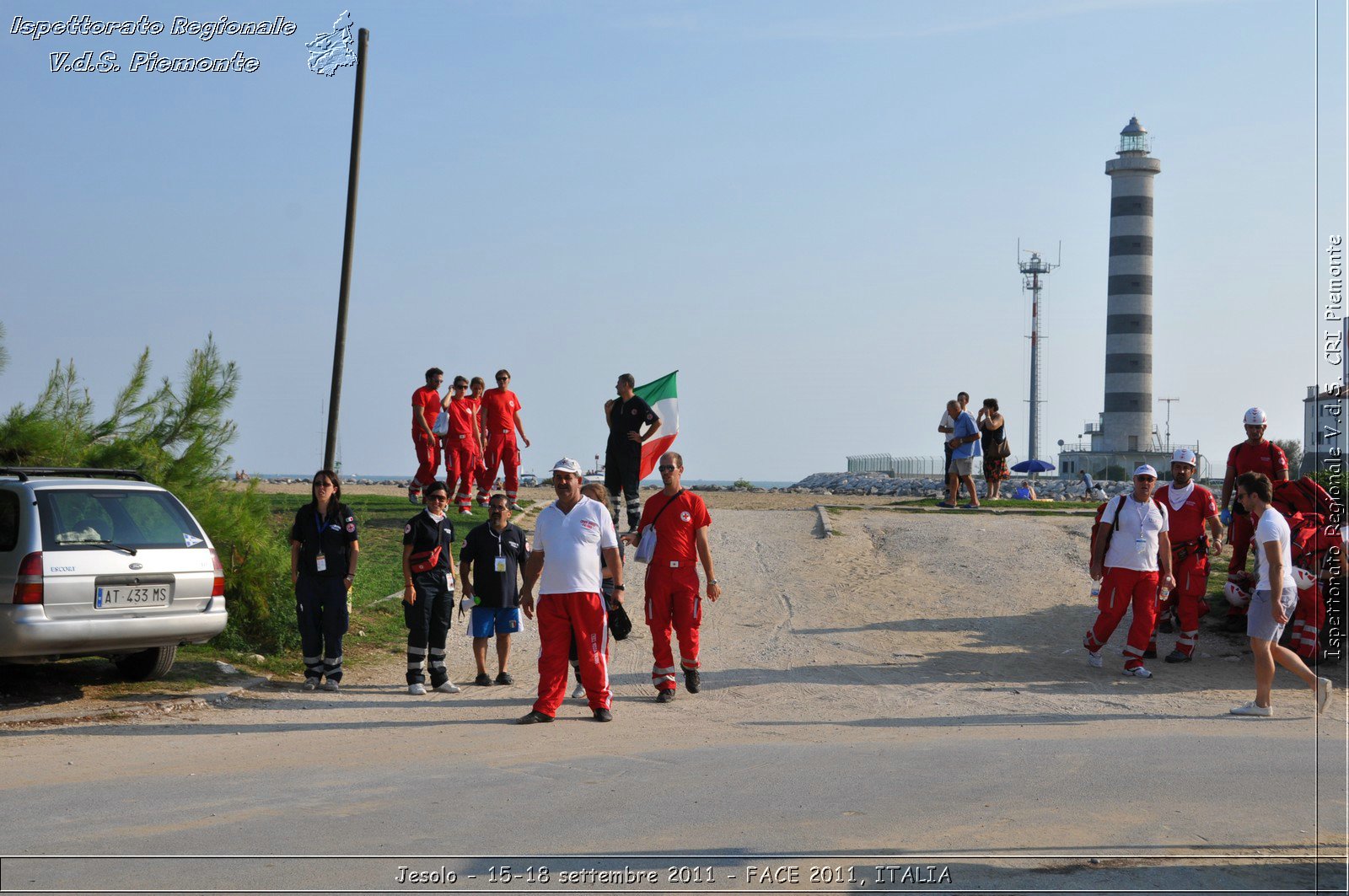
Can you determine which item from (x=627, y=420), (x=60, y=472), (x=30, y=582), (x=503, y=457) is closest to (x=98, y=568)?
(x=30, y=582)

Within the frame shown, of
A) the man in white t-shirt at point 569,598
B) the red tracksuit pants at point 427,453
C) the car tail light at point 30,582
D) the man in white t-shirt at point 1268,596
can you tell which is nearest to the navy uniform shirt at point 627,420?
the red tracksuit pants at point 427,453

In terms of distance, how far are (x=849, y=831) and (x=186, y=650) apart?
8001 mm

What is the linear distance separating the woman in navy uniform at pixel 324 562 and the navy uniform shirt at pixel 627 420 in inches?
204

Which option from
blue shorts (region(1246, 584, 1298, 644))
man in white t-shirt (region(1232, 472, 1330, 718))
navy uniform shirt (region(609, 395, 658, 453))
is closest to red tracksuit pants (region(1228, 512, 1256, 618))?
man in white t-shirt (region(1232, 472, 1330, 718))

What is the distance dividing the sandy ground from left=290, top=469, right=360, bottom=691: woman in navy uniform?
→ 0.65 meters

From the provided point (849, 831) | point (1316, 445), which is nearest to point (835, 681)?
point (1316, 445)

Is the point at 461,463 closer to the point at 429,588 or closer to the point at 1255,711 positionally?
the point at 429,588

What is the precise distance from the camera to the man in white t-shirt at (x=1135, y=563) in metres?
12.2

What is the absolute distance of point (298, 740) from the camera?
9.07 m

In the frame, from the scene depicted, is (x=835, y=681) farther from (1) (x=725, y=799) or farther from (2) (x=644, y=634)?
(1) (x=725, y=799)

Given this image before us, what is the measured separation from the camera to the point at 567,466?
991cm

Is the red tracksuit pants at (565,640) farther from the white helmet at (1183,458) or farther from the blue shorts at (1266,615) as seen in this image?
the white helmet at (1183,458)

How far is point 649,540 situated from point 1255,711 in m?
5.35

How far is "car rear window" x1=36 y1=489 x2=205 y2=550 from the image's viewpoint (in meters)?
9.41
